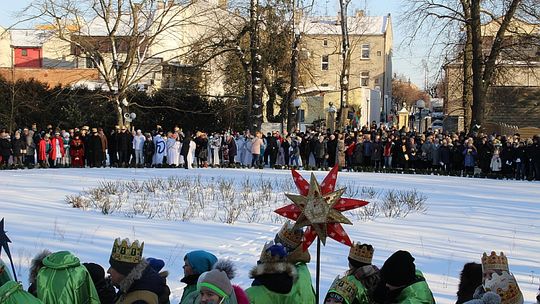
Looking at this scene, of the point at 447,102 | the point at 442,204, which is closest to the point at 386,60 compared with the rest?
the point at 447,102

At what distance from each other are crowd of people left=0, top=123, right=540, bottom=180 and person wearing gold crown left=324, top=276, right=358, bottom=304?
25.0 m

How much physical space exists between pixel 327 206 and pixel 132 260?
1707mm

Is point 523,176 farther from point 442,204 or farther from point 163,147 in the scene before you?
point 163,147

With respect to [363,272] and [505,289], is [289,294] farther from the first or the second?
[505,289]

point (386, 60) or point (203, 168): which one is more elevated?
point (386, 60)

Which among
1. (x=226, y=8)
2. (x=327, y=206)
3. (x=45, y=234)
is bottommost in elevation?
(x=45, y=234)

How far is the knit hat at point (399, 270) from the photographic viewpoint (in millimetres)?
6082

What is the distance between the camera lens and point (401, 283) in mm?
6117

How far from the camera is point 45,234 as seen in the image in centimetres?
1360

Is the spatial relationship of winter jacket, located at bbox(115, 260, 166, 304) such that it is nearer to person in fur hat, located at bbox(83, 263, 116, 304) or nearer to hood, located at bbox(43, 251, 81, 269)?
person in fur hat, located at bbox(83, 263, 116, 304)

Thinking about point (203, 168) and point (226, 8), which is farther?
point (226, 8)

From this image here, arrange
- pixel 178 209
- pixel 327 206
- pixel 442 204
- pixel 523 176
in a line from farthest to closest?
pixel 523 176 → pixel 442 204 → pixel 178 209 → pixel 327 206

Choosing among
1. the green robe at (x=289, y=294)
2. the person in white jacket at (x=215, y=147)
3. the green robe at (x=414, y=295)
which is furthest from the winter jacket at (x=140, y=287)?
the person in white jacket at (x=215, y=147)

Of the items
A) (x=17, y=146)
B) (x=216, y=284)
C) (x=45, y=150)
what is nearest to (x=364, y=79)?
(x=45, y=150)
